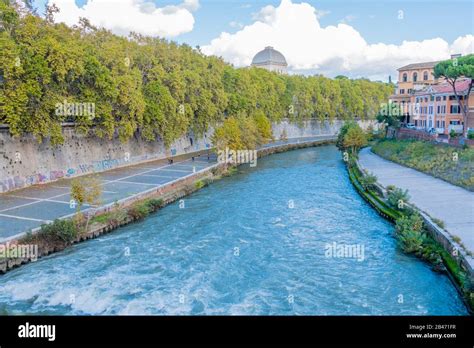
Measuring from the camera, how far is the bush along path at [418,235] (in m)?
15.4

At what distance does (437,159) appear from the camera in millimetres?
36281

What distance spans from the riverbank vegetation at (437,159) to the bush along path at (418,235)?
18.0ft

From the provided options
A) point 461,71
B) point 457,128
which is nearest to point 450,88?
point 457,128

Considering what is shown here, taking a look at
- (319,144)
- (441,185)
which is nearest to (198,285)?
(441,185)

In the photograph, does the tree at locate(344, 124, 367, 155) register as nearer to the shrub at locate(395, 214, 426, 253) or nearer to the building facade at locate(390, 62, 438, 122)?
the building facade at locate(390, 62, 438, 122)

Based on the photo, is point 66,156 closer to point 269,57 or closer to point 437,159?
point 437,159

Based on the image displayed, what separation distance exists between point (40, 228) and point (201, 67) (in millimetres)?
39381

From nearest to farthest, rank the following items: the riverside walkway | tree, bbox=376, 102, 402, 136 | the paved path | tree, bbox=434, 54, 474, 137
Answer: the paved path → the riverside walkway → tree, bbox=434, 54, 474, 137 → tree, bbox=376, 102, 402, 136

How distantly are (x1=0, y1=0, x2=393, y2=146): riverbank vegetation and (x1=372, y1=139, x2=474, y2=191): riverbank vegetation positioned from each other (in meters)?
16.6

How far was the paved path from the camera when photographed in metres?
19.5

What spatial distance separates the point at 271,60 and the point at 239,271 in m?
95.1

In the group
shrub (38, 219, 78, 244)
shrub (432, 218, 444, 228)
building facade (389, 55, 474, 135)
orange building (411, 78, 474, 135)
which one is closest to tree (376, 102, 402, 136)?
building facade (389, 55, 474, 135)
